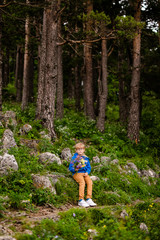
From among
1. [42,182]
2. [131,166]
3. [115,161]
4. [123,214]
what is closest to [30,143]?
[42,182]

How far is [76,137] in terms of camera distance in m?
10.5

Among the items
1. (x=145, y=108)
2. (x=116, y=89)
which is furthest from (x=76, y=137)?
(x=116, y=89)

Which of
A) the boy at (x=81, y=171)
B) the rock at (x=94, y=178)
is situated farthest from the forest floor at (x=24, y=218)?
the rock at (x=94, y=178)

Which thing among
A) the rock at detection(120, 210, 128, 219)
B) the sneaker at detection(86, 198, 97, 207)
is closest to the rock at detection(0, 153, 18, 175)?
the sneaker at detection(86, 198, 97, 207)

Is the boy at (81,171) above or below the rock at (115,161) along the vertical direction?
above

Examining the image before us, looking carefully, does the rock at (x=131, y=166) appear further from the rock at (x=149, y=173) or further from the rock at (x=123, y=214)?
the rock at (x=123, y=214)

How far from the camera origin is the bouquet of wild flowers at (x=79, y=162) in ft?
21.0

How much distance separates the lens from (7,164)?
223 inches

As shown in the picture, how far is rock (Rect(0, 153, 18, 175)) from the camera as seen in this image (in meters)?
5.56

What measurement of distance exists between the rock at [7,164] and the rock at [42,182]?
0.51m

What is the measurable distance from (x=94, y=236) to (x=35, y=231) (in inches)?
37.5

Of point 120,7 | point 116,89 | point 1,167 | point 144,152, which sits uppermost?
point 120,7

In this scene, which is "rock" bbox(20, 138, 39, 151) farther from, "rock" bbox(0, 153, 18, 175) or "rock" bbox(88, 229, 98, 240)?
"rock" bbox(88, 229, 98, 240)

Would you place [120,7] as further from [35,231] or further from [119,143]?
[35,231]
